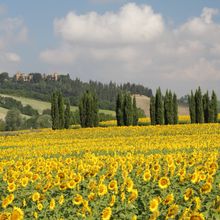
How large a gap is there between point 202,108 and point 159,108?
6.18 metres

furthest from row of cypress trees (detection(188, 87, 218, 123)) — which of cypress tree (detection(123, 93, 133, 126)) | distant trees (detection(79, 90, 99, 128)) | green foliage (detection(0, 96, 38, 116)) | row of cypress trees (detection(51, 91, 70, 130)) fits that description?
green foliage (detection(0, 96, 38, 116))

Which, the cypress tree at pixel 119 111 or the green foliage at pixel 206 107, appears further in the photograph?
the cypress tree at pixel 119 111

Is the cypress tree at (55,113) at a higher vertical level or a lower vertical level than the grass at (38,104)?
lower

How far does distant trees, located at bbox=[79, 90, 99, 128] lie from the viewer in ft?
222

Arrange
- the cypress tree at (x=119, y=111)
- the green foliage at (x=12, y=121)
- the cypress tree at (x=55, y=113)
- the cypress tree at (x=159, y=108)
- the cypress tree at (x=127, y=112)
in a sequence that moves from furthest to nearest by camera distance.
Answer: the green foliage at (x=12, y=121) < the cypress tree at (x=55, y=113) < the cypress tree at (x=119, y=111) < the cypress tree at (x=127, y=112) < the cypress tree at (x=159, y=108)

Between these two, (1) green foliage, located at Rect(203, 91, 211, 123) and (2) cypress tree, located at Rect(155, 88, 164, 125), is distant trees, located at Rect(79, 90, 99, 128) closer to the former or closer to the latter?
(2) cypress tree, located at Rect(155, 88, 164, 125)

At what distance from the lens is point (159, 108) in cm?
6562

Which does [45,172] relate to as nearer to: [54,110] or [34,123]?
[54,110]

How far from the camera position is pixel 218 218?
5.07m

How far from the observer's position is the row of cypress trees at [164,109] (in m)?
65.1

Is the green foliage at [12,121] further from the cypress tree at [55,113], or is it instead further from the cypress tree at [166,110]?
the cypress tree at [166,110]

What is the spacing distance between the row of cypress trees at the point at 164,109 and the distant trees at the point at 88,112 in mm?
8768

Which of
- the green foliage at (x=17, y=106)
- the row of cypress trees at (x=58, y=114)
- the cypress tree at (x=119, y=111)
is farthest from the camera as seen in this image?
the green foliage at (x=17, y=106)

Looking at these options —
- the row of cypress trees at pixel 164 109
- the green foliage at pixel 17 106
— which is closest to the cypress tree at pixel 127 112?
the row of cypress trees at pixel 164 109
